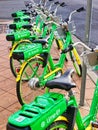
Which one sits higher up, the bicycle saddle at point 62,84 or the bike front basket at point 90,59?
the bike front basket at point 90,59

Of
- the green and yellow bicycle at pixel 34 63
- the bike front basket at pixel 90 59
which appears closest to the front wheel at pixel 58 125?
the bike front basket at pixel 90 59

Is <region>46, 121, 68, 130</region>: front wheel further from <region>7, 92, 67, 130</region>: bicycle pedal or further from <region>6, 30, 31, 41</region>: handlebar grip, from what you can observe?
<region>6, 30, 31, 41</region>: handlebar grip

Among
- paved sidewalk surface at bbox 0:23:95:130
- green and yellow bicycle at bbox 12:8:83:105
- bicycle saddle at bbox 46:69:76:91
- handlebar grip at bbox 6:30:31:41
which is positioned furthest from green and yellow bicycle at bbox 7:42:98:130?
handlebar grip at bbox 6:30:31:41

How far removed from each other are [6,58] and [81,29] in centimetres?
434

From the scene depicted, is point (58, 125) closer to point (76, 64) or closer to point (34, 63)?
point (34, 63)

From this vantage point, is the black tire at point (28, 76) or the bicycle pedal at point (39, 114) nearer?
the bicycle pedal at point (39, 114)

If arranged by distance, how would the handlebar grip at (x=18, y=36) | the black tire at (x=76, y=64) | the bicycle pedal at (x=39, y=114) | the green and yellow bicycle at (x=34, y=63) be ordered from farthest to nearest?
the black tire at (x=76, y=64) → the handlebar grip at (x=18, y=36) → the green and yellow bicycle at (x=34, y=63) → the bicycle pedal at (x=39, y=114)

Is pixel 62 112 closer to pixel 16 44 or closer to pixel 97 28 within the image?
pixel 16 44

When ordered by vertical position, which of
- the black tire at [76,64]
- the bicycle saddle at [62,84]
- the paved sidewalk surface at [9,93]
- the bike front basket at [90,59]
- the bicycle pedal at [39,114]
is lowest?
the paved sidewalk surface at [9,93]

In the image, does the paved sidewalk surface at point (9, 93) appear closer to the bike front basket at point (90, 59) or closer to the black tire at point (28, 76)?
the black tire at point (28, 76)

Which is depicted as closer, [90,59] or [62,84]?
[62,84]

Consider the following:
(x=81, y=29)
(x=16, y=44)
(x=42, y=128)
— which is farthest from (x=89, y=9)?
(x=81, y=29)

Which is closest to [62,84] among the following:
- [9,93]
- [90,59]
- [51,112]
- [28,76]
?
[51,112]

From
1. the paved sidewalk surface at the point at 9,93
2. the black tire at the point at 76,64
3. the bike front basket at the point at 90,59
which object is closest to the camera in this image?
the bike front basket at the point at 90,59
